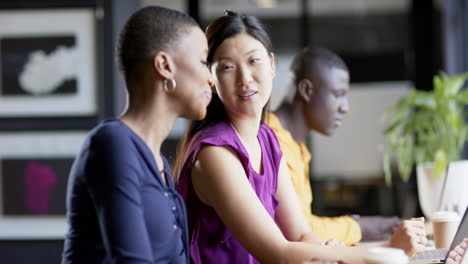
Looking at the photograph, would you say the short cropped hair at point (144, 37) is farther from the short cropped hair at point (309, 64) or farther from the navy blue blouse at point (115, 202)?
the short cropped hair at point (309, 64)

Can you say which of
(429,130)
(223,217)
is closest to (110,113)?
(429,130)

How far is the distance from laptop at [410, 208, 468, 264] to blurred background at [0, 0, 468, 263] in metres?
1.31

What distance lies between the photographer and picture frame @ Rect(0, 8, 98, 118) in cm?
382

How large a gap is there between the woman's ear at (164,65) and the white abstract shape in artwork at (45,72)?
2880mm

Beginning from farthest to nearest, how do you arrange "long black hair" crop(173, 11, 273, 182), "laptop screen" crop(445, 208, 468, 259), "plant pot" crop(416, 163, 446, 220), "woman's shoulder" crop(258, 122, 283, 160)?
1. "plant pot" crop(416, 163, 446, 220)
2. "woman's shoulder" crop(258, 122, 283, 160)
3. "long black hair" crop(173, 11, 273, 182)
4. "laptop screen" crop(445, 208, 468, 259)

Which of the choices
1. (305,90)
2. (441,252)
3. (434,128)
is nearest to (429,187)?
(305,90)

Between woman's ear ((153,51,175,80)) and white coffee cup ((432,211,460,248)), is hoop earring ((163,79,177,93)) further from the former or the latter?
white coffee cup ((432,211,460,248))

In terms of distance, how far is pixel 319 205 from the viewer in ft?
19.3

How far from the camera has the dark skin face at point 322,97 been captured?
96.8 inches

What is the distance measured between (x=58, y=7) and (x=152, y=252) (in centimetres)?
304

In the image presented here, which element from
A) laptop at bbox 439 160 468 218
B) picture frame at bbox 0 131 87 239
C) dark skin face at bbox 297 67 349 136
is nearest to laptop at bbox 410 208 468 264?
laptop at bbox 439 160 468 218

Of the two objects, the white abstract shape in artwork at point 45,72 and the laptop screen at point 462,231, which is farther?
the white abstract shape in artwork at point 45,72

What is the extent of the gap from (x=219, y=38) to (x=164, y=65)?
0.38 meters

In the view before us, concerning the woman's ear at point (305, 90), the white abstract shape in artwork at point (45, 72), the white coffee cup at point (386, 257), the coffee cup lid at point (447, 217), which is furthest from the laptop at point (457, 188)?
the white abstract shape in artwork at point (45, 72)
